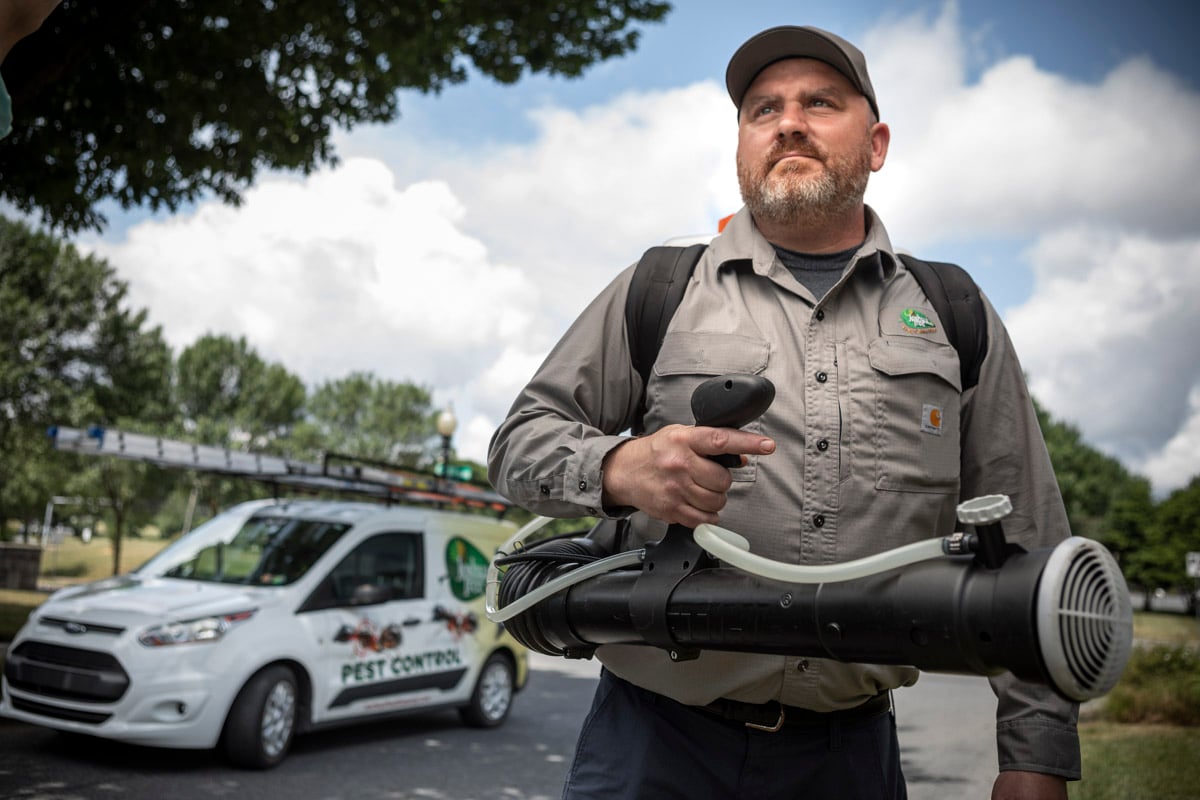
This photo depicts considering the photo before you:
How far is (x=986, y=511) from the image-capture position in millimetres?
1234

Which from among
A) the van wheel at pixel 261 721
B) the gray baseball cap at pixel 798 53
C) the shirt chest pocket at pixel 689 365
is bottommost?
the van wheel at pixel 261 721

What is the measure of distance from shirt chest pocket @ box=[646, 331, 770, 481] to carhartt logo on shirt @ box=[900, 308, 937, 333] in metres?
0.28

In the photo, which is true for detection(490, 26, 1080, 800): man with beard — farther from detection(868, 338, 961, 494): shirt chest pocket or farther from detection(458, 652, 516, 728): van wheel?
detection(458, 652, 516, 728): van wheel

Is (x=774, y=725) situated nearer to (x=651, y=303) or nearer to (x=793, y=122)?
(x=651, y=303)

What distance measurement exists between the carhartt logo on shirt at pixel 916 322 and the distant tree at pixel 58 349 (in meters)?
27.4

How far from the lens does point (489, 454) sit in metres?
1.96

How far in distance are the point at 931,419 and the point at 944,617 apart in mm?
788

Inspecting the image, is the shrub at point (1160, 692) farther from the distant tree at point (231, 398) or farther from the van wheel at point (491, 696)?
the distant tree at point (231, 398)

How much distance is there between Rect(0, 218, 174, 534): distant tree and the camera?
88.1ft

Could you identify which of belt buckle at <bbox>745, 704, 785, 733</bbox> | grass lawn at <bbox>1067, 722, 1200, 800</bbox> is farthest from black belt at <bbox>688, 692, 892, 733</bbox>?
grass lawn at <bbox>1067, 722, 1200, 800</bbox>

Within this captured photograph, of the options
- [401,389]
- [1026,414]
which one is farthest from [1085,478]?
[1026,414]

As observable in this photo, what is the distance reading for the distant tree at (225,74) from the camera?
29.8ft

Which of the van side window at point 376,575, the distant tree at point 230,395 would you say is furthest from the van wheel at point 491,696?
the distant tree at point 230,395

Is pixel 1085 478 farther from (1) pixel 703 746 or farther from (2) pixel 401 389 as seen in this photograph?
(1) pixel 703 746
